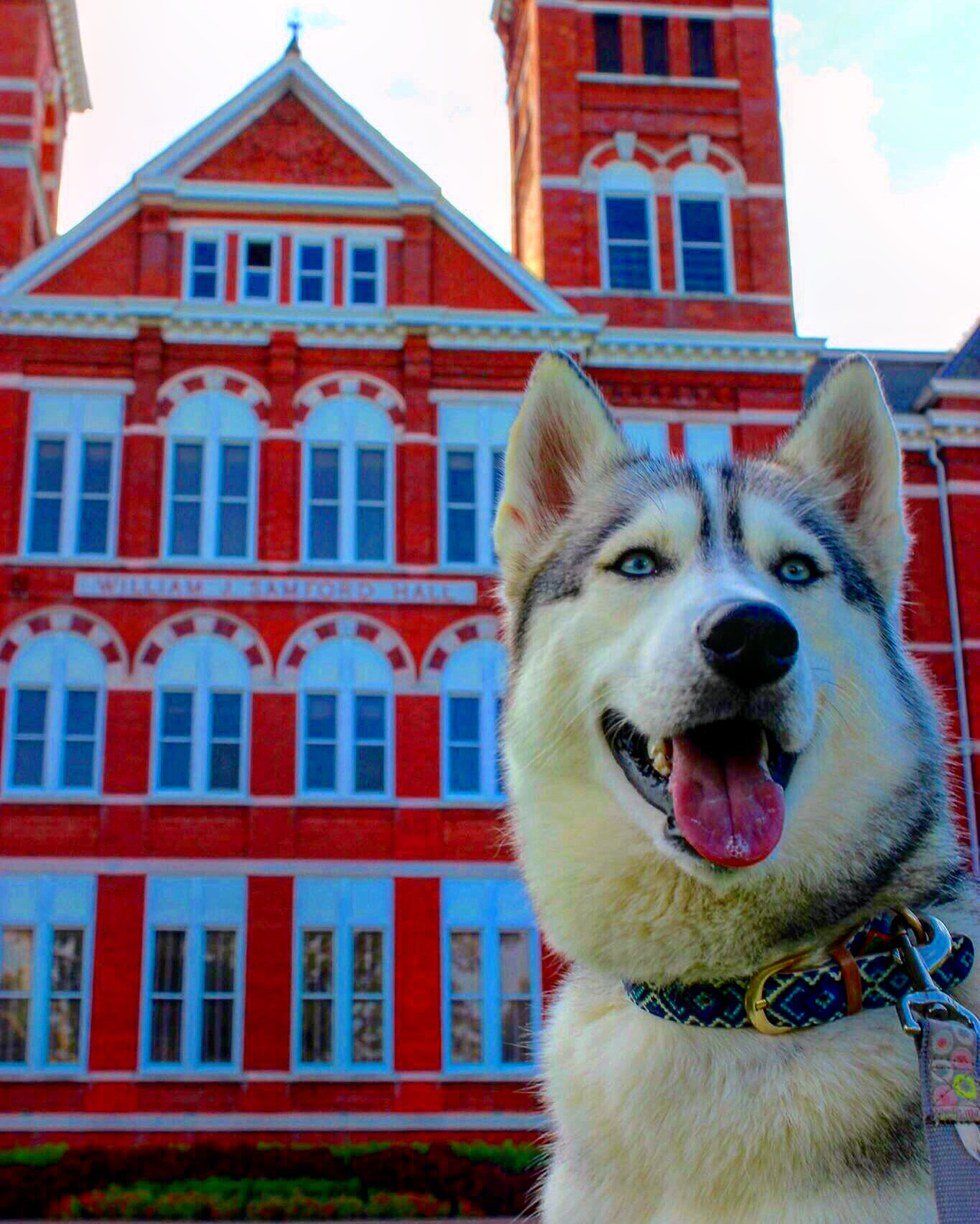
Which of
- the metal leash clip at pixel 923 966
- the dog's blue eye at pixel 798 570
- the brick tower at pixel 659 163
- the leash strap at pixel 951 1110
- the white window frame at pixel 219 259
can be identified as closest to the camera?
the leash strap at pixel 951 1110

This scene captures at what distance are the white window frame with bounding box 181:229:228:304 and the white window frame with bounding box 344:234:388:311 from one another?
198 cm

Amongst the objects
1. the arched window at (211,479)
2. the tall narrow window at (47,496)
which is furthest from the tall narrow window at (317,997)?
the tall narrow window at (47,496)

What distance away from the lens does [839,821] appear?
2.78 m

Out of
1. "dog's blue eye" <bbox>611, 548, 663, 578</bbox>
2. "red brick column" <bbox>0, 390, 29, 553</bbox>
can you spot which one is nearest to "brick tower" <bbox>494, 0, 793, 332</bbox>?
"red brick column" <bbox>0, 390, 29, 553</bbox>

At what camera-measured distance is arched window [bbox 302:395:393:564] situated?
71.0 ft

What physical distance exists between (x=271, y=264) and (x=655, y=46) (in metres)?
8.33

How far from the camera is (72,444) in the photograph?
21.7 m

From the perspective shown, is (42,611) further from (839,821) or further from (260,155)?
(839,821)

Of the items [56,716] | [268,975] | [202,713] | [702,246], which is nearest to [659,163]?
[702,246]

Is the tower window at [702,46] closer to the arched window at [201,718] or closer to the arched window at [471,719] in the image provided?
the arched window at [471,719]

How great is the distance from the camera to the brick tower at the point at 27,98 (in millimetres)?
23047

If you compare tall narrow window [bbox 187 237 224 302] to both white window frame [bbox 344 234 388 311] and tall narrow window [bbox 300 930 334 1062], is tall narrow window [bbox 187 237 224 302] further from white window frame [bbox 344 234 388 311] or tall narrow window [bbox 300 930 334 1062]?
tall narrow window [bbox 300 930 334 1062]

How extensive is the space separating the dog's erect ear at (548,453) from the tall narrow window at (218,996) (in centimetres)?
1734

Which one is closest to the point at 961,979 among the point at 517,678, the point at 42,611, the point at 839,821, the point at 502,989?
the point at 839,821
